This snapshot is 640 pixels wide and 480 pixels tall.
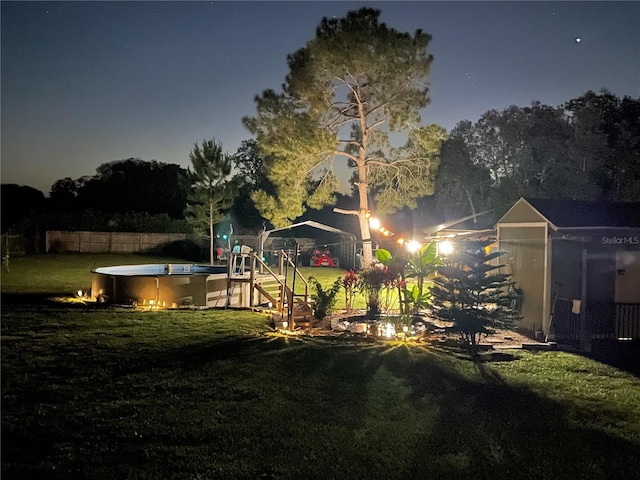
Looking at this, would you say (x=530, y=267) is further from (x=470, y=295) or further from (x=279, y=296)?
(x=279, y=296)

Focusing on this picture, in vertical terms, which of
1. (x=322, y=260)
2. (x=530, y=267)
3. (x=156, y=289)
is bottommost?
(x=156, y=289)

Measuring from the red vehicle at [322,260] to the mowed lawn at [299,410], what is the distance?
69.8ft

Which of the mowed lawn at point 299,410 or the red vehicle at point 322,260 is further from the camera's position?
the red vehicle at point 322,260

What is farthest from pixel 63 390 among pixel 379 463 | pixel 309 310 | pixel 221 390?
pixel 309 310

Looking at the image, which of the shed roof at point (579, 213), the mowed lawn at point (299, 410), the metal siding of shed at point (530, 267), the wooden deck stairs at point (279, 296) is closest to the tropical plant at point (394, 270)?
the wooden deck stairs at point (279, 296)

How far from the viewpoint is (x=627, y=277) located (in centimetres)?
1134

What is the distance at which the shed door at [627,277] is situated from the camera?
1132 cm

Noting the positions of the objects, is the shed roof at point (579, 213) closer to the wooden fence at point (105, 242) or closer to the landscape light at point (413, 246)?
the landscape light at point (413, 246)

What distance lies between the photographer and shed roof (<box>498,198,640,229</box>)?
36.8ft

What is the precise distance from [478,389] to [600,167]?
2489 centimetres

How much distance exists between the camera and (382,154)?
2219 cm

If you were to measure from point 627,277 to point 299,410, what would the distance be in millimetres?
8440

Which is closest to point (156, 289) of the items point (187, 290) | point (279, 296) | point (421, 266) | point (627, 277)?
point (187, 290)

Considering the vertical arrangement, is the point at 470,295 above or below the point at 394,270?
below
